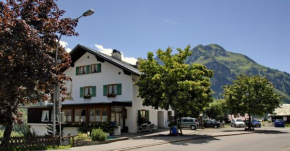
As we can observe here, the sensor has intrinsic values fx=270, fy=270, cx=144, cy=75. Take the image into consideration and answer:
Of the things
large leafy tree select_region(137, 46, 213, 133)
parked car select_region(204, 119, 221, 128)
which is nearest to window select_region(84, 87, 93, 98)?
large leafy tree select_region(137, 46, 213, 133)

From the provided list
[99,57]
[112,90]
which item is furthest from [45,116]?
[99,57]

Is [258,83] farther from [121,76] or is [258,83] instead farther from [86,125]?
[86,125]

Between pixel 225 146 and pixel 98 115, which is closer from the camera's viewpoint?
pixel 225 146

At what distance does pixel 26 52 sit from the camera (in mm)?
14539

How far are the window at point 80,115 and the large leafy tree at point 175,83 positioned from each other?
849cm

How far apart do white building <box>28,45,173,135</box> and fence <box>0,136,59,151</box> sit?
1198 cm

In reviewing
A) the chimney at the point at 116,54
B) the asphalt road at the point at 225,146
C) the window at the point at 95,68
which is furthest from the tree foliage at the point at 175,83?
the chimney at the point at 116,54

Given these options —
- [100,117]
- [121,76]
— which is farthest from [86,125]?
[121,76]

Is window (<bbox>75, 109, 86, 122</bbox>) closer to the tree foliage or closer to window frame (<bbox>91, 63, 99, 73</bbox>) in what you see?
window frame (<bbox>91, 63, 99, 73</bbox>)

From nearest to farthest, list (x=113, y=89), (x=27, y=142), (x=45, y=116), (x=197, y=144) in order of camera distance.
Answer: (x=27, y=142)
(x=197, y=144)
(x=113, y=89)
(x=45, y=116)

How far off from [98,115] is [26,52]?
56.2ft

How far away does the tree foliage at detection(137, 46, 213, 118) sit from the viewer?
82.1ft

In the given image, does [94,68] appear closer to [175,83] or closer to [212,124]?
[175,83]

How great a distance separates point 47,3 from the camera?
1669cm
